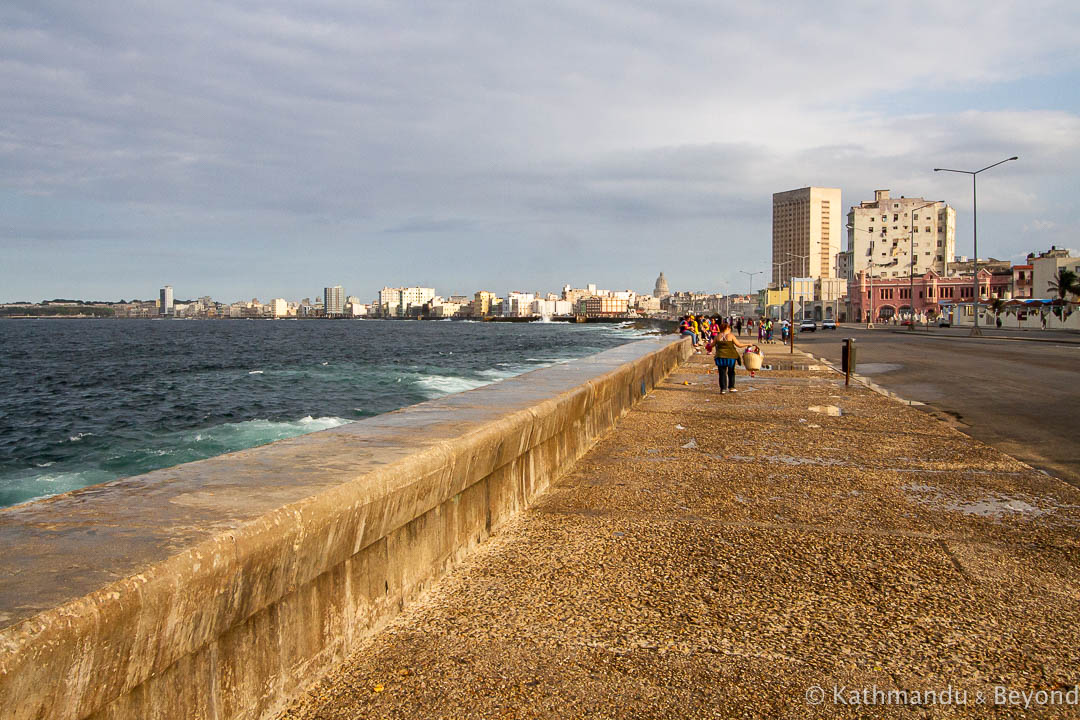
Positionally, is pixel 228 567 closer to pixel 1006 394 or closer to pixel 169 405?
pixel 1006 394

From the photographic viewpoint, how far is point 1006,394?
1474cm

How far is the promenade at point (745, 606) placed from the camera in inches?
113

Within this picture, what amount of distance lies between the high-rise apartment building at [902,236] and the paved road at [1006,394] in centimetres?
12758

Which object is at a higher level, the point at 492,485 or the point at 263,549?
the point at 263,549

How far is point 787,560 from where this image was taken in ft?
14.7

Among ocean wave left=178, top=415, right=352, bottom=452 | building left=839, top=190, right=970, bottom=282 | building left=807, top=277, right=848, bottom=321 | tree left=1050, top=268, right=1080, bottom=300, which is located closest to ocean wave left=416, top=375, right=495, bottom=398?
ocean wave left=178, top=415, right=352, bottom=452

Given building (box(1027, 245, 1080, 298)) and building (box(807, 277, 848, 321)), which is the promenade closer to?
building (box(1027, 245, 1080, 298))

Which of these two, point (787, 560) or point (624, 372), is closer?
point (787, 560)

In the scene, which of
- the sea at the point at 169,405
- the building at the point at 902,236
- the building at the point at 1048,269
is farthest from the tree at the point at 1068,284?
the sea at the point at 169,405

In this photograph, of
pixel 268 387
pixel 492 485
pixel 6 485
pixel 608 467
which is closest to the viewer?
pixel 492 485

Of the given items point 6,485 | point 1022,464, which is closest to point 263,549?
point 1022,464

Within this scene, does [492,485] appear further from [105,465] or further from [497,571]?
[105,465]

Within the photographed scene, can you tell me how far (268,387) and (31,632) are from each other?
34.6 m

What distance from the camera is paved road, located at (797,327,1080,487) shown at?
9023mm
